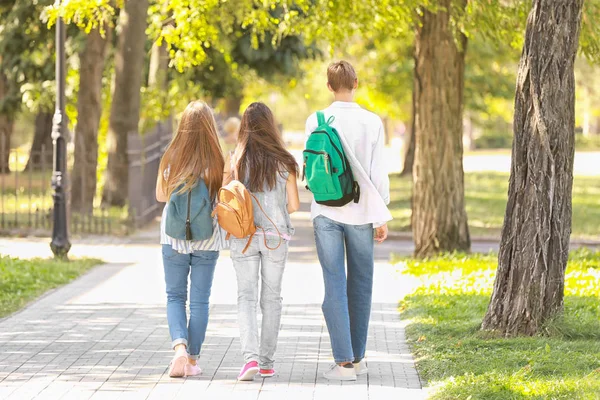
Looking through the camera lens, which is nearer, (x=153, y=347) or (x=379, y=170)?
(x=379, y=170)

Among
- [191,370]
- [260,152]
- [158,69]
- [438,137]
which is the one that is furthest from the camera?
[158,69]

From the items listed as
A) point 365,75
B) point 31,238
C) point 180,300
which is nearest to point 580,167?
point 365,75

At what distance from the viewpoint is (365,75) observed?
132ft

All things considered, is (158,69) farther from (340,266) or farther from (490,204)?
(340,266)

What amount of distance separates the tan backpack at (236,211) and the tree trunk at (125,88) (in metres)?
13.9

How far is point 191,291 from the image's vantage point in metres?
7.61

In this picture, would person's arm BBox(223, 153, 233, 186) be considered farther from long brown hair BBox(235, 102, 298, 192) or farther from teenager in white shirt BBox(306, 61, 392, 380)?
teenager in white shirt BBox(306, 61, 392, 380)

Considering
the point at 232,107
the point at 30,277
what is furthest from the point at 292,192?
the point at 232,107

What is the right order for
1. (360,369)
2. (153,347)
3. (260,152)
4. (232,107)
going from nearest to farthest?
(260,152) → (360,369) → (153,347) → (232,107)

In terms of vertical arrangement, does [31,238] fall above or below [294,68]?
below

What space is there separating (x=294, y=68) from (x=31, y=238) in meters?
13.8

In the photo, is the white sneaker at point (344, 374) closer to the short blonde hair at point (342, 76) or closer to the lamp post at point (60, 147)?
the short blonde hair at point (342, 76)

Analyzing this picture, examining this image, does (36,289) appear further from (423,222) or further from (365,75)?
(365,75)

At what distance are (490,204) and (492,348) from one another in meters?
19.5
